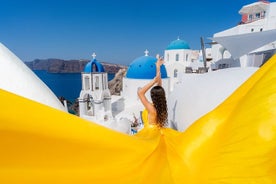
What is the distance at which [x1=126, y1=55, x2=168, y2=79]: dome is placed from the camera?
15367 millimetres

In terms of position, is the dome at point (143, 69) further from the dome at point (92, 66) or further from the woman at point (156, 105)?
the woman at point (156, 105)

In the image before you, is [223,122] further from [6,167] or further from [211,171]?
[6,167]

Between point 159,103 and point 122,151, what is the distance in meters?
1.34

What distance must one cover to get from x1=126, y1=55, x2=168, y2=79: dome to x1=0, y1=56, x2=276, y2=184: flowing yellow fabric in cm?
1432

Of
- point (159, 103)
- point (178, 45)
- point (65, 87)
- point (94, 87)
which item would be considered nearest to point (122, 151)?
point (159, 103)

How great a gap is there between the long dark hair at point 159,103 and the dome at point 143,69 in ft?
42.8

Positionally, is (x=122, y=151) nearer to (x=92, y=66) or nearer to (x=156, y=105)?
(x=156, y=105)

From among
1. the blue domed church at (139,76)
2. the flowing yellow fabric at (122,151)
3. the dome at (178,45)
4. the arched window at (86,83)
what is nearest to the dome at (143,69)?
the blue domed church at (139,76)

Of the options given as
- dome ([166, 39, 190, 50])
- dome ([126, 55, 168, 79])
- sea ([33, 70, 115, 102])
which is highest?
dome ([166, 39, 190, 50])

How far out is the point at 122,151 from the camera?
106 cm

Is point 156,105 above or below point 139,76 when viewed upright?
below

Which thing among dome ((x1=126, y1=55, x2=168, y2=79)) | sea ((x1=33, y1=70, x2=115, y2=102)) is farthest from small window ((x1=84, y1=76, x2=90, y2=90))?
sea ((x1=33, y1=70, x2=115, y2=102))

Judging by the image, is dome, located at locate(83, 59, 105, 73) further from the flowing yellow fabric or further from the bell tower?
the flowing yellow fabric

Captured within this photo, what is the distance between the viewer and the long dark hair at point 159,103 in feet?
7.39
